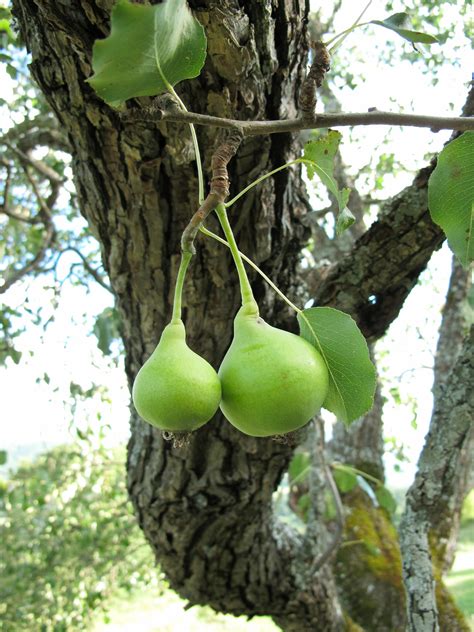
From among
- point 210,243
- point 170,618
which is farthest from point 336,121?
point 170,618

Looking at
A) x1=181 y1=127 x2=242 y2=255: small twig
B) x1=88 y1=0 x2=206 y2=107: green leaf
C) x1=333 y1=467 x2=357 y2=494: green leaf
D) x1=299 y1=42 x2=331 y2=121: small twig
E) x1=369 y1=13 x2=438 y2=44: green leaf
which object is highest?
x1=369 y1=13 x2=438 y2=44: green leaf

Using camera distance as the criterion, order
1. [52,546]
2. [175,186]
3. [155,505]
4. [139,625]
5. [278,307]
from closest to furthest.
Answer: [175,186]
[278,307]
[155,505]
[52,546]
[139,625]

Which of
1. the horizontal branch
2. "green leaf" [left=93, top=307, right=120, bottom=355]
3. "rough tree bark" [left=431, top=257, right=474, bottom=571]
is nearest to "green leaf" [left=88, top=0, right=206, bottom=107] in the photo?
the horizontal branch

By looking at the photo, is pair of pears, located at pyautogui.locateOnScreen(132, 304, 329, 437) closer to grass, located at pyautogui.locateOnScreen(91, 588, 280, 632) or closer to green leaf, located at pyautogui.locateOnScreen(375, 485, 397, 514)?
green leaf, located at pyautogui.locateOnScreen(375, 485, 397, 514)

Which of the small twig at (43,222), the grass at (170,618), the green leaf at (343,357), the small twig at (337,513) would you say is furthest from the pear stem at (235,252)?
the grass at (170,618)

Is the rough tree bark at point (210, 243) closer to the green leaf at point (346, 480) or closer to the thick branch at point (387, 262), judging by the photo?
the thick branch at point (387, 262)

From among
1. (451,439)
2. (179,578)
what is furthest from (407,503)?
(179,578)

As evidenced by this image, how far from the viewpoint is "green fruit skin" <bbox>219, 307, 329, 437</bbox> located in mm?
782

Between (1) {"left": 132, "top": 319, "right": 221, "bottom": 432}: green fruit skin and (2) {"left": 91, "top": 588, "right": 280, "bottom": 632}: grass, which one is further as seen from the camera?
(2) {"left": 91, "top": 588, "right": 280, "bottom": 632}: grass

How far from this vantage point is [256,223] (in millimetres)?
1640

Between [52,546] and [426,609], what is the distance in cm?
317

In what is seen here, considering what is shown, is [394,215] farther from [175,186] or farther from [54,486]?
[54,486]

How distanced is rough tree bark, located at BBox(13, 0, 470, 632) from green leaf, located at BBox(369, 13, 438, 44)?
0.32 meters

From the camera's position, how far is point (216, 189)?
2.57 feet
